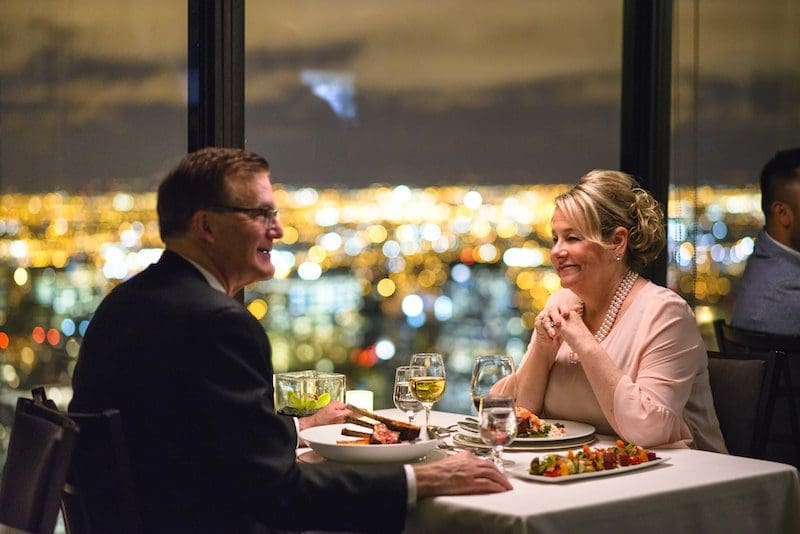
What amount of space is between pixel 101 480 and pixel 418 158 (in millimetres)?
2440

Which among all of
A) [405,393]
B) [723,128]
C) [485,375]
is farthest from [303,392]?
[723,128]

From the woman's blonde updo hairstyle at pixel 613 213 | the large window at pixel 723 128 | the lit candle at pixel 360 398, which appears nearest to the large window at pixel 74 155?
the lit candle at pixel 360 398

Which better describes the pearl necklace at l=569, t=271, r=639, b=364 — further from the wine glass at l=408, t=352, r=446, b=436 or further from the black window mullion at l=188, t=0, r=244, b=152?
the black window mullion at l=188, t=0, r=244, b=152

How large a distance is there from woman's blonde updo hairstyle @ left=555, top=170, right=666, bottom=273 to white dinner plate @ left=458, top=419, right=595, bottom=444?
522 millimetres

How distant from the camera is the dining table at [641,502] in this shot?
1.97 metres

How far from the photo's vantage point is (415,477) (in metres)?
2.08

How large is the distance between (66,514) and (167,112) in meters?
1.59

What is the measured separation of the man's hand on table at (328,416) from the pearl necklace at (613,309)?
2.17ft

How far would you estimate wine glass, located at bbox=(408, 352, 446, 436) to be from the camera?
8.07 ft

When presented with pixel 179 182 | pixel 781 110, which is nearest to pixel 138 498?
pixel 179 182

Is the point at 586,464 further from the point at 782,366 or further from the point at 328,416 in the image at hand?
the point at 782,366

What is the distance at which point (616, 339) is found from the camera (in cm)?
287

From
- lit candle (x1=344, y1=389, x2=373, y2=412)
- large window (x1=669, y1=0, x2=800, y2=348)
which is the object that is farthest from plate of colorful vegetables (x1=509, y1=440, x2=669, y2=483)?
large window (x1=669, y1=0, x2=800, y2=348)

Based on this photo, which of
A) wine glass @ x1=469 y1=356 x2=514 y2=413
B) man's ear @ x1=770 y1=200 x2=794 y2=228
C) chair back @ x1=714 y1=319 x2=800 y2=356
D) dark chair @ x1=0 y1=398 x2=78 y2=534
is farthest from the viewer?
man's ear @ x1=770 y1=200 x2=794 y2=228
